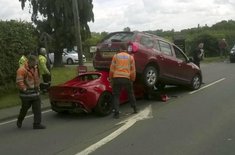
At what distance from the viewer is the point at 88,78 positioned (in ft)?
46.8

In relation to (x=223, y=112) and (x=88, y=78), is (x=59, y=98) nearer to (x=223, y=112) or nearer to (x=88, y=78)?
(x=88, y=78)

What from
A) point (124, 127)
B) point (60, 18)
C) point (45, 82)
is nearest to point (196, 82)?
point (45, 82)

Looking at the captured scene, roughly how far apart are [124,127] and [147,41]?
4.95 meters

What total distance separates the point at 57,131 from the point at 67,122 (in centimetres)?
120

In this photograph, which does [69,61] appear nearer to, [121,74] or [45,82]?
[45,82]

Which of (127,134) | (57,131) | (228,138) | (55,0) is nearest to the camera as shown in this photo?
(228,138)

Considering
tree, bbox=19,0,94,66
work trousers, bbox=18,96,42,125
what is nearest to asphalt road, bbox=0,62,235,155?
work trousers, bbox=18,96,42,125

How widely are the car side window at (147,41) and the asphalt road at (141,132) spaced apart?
178 centimetres

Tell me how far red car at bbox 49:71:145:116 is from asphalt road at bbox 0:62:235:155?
282mm

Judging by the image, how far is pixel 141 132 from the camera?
10.6 metres

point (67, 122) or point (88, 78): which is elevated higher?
point (88, 78)

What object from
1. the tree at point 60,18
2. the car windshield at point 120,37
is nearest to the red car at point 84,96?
the car windshield at point 120,37

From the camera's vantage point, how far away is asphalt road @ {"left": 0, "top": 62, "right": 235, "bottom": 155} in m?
9.12

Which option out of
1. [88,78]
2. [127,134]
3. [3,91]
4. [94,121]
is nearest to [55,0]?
[3,91]
